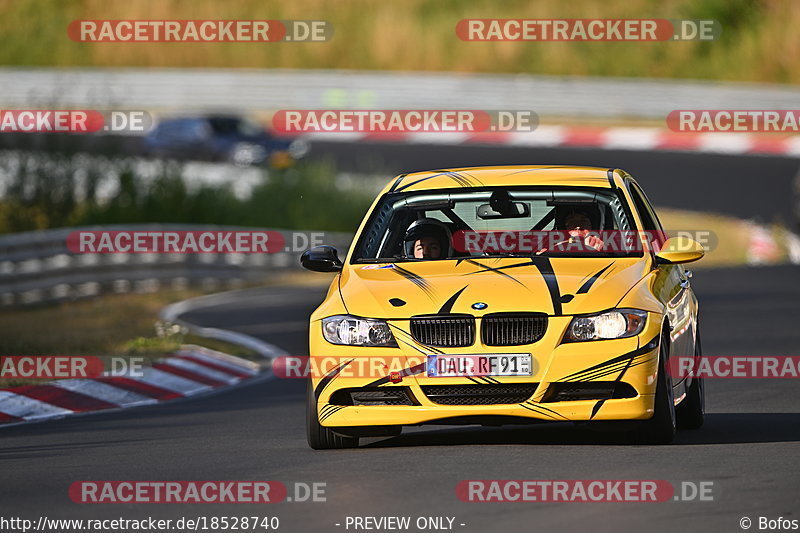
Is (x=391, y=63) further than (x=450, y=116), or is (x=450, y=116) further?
(x=391, y=63)

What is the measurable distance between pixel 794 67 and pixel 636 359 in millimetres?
40294

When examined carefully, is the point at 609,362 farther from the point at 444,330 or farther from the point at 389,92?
the point at 389,92

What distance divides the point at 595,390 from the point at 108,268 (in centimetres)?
1517

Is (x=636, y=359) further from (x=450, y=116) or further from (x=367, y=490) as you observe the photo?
(x=450, y=116)

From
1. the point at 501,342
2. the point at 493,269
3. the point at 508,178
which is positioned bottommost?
the point at 501,342

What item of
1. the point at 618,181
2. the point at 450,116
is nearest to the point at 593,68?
the point at 450,116

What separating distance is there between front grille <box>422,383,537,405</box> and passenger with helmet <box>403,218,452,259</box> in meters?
1.25

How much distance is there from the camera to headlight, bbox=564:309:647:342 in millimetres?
9234

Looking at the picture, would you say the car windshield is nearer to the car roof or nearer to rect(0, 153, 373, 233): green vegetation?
the car roof

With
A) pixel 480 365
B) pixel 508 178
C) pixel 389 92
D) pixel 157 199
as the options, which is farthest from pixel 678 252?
pixel 389 92

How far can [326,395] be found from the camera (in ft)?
31.2

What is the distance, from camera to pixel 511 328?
926cm

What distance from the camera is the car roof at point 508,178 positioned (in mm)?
10719

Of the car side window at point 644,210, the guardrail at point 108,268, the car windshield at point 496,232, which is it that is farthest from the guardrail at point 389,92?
the car windshield at point 496,232
